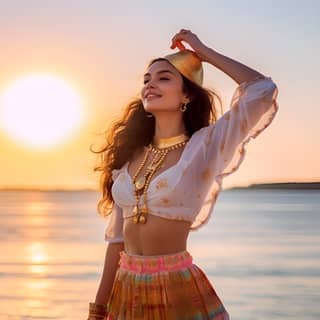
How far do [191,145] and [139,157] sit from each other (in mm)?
252

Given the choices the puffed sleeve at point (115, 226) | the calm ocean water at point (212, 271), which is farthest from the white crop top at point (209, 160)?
the calm ocean water at point (212, 271)

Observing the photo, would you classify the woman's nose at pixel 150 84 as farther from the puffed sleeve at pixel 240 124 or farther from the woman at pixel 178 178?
the puffed sleeve at pixel 240 124

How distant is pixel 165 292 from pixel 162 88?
68 centimetres

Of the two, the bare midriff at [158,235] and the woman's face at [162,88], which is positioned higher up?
the woman's face at [162,88]

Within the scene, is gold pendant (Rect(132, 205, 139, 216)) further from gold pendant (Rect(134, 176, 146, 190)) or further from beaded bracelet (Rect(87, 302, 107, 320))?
beaded bracelet (Rect(87, 302, 107, 320))

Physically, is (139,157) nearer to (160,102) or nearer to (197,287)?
(160,102)

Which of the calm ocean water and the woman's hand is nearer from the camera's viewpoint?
the woman's hand

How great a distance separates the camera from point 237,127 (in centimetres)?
329

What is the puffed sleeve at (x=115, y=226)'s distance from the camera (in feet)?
11.6

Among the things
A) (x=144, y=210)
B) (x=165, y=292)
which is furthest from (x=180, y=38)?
(x=165, y=292)

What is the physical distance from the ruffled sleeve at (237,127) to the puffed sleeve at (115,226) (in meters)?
0.33

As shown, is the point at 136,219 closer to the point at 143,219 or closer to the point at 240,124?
the point at 143,219

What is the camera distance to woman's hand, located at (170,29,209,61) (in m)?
3.34

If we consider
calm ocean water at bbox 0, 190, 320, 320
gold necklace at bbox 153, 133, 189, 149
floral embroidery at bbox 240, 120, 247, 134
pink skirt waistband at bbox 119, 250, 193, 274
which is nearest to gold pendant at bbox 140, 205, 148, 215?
pink skirt waistband at bbox 119, 250, 193, 274
